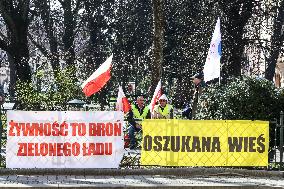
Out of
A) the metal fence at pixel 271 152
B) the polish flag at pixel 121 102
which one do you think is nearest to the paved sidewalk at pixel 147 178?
the metal fence at pixel 271 152

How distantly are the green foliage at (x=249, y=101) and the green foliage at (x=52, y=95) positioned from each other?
257 inches

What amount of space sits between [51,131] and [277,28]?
858 inches

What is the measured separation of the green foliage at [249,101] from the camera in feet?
39.5

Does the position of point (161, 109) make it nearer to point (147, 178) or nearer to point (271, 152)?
point (271, 152)

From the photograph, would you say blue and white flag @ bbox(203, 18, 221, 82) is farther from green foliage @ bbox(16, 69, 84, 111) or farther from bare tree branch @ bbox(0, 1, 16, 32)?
bare tree branch @ bbox(0, 1, 16, 32)

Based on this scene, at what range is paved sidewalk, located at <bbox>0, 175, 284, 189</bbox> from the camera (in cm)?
1038

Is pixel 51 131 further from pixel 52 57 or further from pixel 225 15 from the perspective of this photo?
pixel 52 57

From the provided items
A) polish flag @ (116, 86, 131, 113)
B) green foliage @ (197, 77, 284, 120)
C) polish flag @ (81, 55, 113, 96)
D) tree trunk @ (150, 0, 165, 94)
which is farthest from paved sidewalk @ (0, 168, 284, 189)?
tree trunk @ (150, 0, 165, 94)

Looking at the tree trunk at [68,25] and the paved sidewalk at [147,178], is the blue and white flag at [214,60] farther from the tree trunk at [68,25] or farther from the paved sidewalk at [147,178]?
the tree trunk at [68,25]

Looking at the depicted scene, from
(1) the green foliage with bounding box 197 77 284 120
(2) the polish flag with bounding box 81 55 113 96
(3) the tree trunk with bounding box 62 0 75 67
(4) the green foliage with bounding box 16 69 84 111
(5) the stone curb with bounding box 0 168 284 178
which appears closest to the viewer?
(5) the stone curb with bounding box 0 168 284 178

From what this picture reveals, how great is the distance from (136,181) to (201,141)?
5.01 feet

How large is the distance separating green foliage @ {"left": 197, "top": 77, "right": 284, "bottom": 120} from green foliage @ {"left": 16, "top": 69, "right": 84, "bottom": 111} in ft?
A: 21.4

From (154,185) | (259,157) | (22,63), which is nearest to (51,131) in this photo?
(154,185)

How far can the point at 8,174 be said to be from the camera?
11.2m
